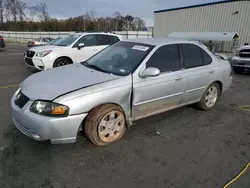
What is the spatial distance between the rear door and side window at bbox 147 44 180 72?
19 centimetres

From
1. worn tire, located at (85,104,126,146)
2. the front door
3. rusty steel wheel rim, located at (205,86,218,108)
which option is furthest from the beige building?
worn tire, located at (85,104,126,146)

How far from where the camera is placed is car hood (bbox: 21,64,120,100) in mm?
2868

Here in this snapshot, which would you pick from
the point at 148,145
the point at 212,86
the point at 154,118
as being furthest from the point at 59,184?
the point at 212,86

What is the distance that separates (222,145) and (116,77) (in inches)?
78.2

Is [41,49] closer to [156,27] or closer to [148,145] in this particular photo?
[148,145]

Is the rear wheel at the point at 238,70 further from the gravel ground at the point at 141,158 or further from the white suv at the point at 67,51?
the gravel ground at the point at 141,158

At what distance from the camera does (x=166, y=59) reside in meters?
3.79

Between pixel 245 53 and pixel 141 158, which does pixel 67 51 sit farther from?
pixel 245 53

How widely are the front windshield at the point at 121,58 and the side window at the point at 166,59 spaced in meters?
0.16

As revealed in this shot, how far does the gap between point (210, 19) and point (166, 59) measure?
22357 mm

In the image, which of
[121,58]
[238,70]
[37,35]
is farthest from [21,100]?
[37,35]

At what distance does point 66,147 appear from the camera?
3.11 meters

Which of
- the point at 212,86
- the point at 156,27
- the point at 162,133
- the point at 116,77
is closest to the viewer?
the point at 116,77

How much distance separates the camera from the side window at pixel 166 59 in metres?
3.61
